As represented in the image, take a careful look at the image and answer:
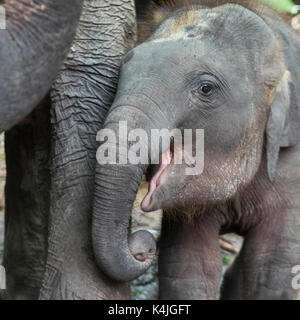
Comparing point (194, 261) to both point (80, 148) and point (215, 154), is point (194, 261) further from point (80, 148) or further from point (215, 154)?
point (80, 148)

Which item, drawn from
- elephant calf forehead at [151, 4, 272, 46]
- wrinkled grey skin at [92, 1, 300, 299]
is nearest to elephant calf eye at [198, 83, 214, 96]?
wrinkled grey skin at [92, 1, 300, 299]

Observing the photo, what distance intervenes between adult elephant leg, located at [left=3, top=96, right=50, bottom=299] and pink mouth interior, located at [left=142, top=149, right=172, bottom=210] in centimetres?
48

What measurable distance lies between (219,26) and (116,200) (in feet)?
2.28

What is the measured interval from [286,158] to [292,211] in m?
0.18

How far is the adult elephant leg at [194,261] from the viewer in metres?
3.51

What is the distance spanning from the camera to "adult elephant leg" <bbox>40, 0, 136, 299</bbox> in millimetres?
3092

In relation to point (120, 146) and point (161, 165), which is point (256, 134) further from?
point (120, 146)

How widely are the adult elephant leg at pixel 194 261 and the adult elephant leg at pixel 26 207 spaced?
47 cm

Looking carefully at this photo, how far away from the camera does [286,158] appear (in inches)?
133

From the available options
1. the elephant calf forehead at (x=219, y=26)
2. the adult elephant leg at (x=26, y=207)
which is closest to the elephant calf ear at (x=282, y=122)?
the elephant calf forehead at (x=219, y=26)

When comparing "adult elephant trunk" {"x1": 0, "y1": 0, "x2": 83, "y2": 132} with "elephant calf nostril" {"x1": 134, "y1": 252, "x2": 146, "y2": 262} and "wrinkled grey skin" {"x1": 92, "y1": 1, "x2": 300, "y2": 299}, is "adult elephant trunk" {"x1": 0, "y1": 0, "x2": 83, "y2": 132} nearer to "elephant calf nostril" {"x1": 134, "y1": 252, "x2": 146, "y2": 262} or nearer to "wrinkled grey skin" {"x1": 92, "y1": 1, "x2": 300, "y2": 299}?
"wrinkled grey skin" {"x1": 92, "y1": 1, "x2": 300, "y2": 299}

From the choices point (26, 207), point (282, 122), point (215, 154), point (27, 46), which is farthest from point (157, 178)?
point (26, 207)

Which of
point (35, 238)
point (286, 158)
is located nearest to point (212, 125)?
point (286, 158)
